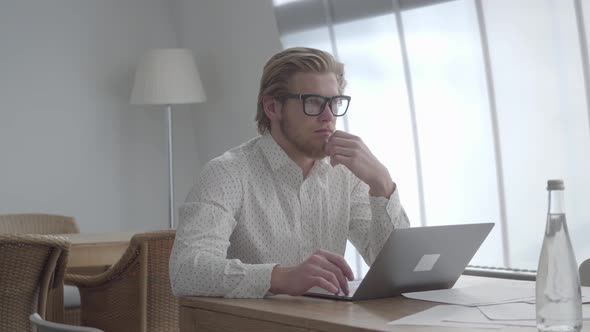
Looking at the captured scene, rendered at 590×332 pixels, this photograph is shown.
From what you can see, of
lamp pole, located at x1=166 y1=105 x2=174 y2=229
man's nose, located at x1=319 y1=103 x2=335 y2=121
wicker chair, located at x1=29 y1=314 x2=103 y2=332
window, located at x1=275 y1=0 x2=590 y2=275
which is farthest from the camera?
lamp pole, located at x1=166 y1=105 x2=174 y2=229

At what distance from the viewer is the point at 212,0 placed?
7.19 m

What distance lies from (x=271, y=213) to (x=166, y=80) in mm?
4195

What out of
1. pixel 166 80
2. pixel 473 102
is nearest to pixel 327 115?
pixel 473 102

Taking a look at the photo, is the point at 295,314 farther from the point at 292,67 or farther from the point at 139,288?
the point at 139,288

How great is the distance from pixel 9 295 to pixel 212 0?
3.79 meters

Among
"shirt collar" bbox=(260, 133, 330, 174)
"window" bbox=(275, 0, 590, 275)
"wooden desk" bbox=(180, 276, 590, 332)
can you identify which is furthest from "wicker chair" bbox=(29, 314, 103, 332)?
"window" bbox=(275, 0, 590, 275)

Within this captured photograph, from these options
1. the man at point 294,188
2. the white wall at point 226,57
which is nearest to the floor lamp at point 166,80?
the white wall at point 226,57

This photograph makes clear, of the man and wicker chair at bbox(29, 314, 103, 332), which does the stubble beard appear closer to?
the man

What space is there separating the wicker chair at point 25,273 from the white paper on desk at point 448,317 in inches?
90.3

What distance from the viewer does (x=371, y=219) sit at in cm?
277

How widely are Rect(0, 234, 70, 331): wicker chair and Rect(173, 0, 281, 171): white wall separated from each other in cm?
311

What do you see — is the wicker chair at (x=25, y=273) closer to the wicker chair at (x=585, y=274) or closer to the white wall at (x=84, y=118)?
the wicker chair at (x=585, y=274)

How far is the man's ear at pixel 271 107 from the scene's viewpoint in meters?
2.83

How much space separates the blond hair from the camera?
9.03 ft
